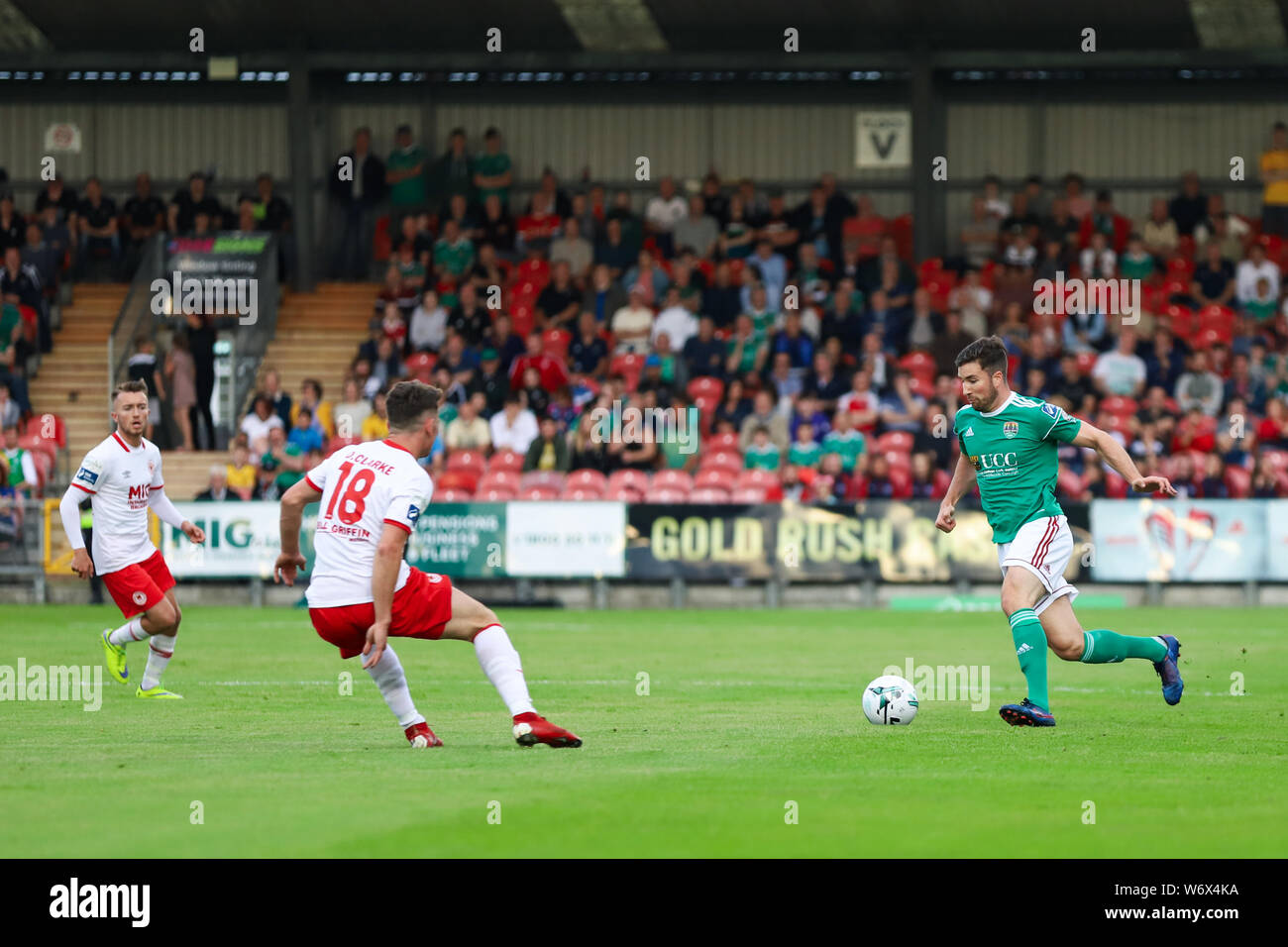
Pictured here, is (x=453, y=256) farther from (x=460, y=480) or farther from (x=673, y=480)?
(x=673, y=480)

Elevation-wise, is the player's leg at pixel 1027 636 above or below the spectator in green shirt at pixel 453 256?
below

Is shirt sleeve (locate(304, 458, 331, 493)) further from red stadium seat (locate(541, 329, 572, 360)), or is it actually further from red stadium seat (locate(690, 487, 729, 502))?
red stadium seat (locate(541, 329, 572, 360))

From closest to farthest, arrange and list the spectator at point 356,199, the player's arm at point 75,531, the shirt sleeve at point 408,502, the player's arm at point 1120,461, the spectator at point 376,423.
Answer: the shirt sleeve at point 408,502 → the player's arm at point 1120,461 → the player's arm at point 75,531 → the spectator at point 376,423 → the spectator at point 356,199

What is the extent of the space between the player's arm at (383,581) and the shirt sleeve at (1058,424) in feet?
13.8

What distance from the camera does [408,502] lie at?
916 cm

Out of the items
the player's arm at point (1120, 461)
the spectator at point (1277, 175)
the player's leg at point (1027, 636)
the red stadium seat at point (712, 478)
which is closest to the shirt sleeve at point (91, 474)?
the player's leg at point (1027, 636)

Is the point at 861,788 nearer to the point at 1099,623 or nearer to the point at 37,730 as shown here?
the point at 37,730

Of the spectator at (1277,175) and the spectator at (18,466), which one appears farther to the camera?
the spectator at (1277,175)

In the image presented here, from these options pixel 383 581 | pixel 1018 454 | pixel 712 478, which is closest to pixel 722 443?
pixel 712 478

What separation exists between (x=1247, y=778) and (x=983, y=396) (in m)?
3.10

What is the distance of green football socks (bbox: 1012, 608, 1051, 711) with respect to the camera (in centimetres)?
1097

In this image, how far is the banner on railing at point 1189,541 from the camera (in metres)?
24.0

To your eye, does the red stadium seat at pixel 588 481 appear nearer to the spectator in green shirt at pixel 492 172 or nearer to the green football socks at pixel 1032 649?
the spectator in green shirt at pixel 492 172
